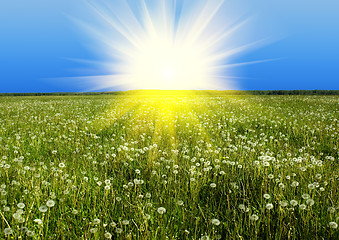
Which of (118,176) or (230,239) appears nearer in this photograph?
(230,239)

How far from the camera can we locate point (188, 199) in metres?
2.86

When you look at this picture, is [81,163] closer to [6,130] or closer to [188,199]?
[188,199]

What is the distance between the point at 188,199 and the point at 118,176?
133 cm

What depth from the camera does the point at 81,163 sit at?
14.1 feet

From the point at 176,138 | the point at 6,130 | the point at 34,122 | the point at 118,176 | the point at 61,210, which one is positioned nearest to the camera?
the point at 61,210

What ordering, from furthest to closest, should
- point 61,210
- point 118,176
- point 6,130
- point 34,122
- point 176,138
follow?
1. point 34,122
2. point 6,130
3. point 176,138
4. point 118,176
5. point 61,210

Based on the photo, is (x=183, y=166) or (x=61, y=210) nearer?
(x=61, y=210)

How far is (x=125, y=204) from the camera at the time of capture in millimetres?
2756

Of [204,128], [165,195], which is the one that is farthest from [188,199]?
[204,128]

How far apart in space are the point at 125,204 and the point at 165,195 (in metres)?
0.51

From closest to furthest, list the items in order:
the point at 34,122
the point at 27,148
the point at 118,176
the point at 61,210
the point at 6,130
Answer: the point at 61,210 < the point at 118,176 < the point at 27,148 < the point at 6,130 < the point at 34,122

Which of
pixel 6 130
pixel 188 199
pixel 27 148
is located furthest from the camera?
pixel 6 130

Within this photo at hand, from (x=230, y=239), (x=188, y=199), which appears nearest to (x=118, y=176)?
(x=188, y=199)

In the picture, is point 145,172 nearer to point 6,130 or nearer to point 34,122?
point 6,130
